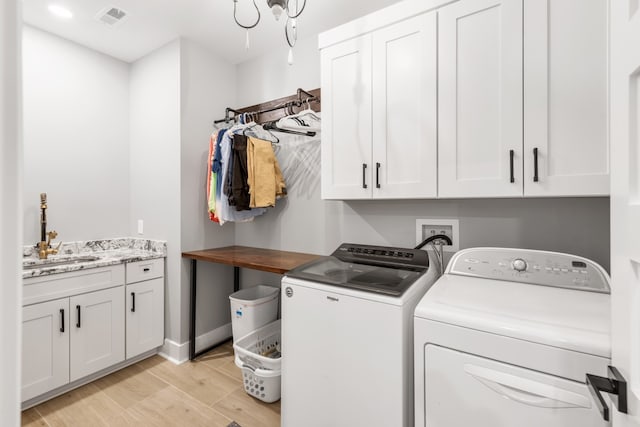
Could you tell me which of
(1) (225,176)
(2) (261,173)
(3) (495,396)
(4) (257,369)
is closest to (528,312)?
(3) (495,396)

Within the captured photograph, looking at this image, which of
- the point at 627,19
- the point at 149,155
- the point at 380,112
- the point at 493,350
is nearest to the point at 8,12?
the point at 627,19

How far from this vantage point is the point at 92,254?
256 cm

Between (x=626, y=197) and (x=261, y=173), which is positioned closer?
(x=626, y=197)

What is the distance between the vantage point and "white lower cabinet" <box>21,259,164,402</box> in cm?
184

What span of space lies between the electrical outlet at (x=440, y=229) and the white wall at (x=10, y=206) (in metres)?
1.86

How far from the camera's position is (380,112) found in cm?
170

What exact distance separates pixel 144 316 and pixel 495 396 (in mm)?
2438

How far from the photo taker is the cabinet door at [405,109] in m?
1.54

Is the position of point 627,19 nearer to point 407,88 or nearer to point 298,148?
point 407,88

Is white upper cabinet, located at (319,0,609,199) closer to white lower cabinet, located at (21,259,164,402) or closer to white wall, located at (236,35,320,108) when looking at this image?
white wall, located at (236,35,320,108)

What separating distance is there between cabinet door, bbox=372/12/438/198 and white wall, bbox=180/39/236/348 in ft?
5.29

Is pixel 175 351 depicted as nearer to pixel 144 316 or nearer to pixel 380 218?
pixel 144 316

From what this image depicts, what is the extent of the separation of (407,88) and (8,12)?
160 cm

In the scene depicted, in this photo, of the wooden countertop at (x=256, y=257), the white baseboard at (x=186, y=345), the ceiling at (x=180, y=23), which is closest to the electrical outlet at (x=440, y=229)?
the wooden countertop at (x=256, y=257)
